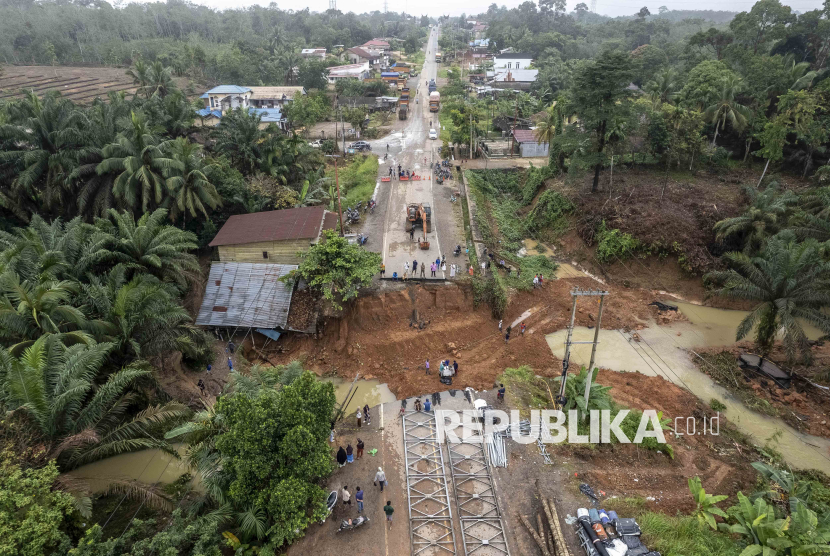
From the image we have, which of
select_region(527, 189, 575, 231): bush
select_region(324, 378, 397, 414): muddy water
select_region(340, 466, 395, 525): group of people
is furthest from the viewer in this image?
select_region(527, 189, 575, 231): bush

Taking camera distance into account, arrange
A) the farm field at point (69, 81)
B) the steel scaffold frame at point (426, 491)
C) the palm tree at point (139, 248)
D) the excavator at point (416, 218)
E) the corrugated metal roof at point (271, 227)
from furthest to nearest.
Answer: the farm field at point (69, 81), the excavator at point (416, 218), the corrugated metal roof at point (271, 227), the palm tree at point (139, 248), the steel scaffold frame at point (426, 491)

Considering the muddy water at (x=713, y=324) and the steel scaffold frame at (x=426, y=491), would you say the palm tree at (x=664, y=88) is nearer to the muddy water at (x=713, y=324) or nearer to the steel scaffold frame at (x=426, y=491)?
the muddy water at (x=713, y=324)

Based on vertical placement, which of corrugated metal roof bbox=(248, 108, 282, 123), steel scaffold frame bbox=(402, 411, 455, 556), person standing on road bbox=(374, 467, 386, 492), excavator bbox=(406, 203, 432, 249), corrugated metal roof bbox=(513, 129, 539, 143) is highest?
corrugated metal roof bbox=(248, 108, 282, 123)

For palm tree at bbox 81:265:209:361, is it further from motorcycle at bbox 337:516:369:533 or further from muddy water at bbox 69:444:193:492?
motorcycle at bbox 337:516:369:533

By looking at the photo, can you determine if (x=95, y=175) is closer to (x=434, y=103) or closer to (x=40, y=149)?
(x=40, y=149)

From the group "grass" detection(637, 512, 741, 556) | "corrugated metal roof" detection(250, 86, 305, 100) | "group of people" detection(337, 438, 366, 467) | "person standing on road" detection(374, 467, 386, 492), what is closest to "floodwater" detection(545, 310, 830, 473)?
"grass" detection(637, 512, 741, 556)

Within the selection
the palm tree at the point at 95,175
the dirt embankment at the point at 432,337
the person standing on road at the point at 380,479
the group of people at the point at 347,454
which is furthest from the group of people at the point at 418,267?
the palm tree at the point at 95,175
